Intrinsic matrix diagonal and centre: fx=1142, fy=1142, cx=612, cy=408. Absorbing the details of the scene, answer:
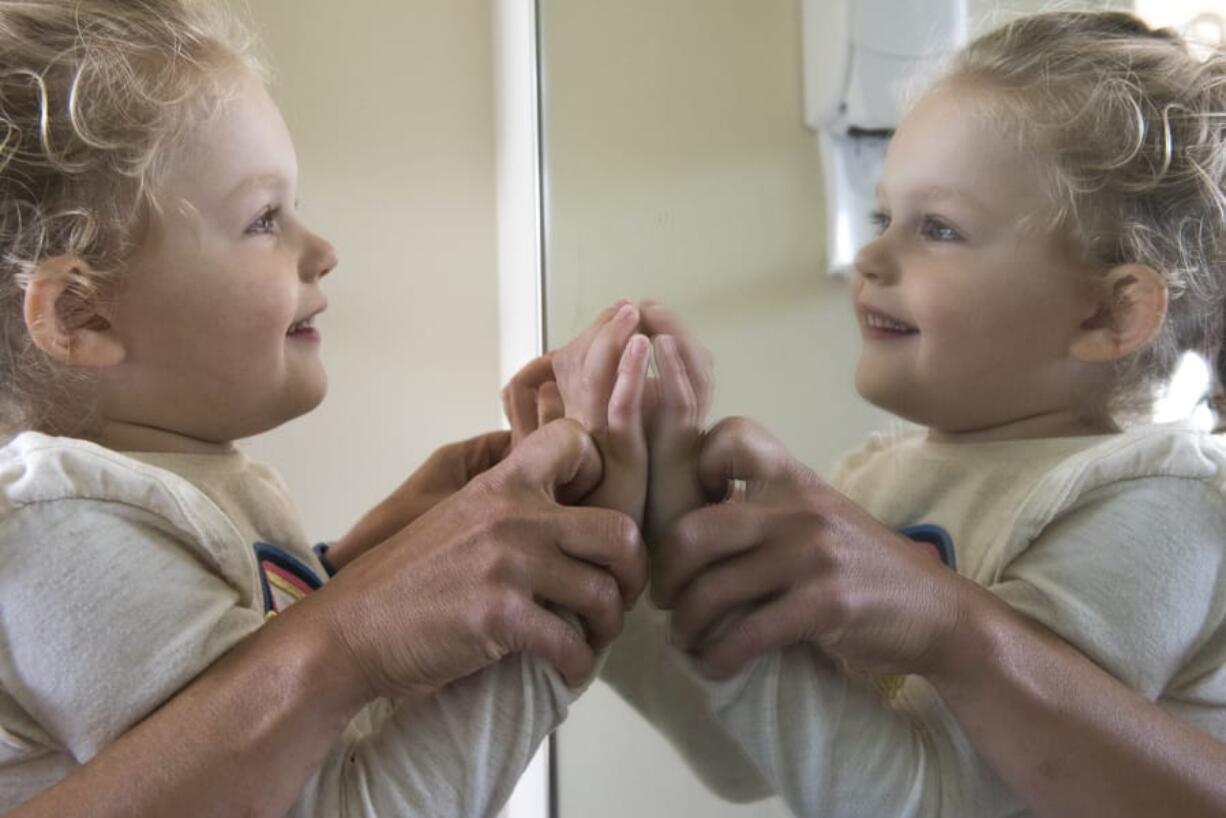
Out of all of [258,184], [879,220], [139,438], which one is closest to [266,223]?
[258,184]

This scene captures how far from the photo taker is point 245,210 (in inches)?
23.6

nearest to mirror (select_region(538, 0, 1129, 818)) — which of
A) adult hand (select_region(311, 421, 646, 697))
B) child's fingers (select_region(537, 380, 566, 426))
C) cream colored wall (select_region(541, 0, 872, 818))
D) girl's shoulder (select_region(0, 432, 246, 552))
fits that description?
cream colored wall (select_region(541, 0, 872, 818))

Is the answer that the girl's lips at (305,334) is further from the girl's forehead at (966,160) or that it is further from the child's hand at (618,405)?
the girl's forehead at (966,160)

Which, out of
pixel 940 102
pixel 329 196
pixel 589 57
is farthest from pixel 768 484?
pixel 329 196

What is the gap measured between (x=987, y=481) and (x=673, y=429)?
7.0 inches

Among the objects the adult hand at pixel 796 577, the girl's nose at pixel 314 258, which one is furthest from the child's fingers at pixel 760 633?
the girl's nose at pixel 314 258

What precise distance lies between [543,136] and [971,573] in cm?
57

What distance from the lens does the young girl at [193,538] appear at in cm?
46

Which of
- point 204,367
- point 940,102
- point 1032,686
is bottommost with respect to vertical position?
point 1032,686

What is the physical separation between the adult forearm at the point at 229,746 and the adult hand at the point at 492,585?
0.02 metres

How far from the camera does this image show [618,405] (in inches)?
20.1

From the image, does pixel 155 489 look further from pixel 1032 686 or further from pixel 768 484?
pixel 1032 686

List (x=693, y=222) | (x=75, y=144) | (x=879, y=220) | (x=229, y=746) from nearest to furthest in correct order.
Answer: (x=229, y=746) < (x=75, y=144) < (x=879, y=220) < (x=693, y=222)

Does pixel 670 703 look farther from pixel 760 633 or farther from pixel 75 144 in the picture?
pixel 75 144
